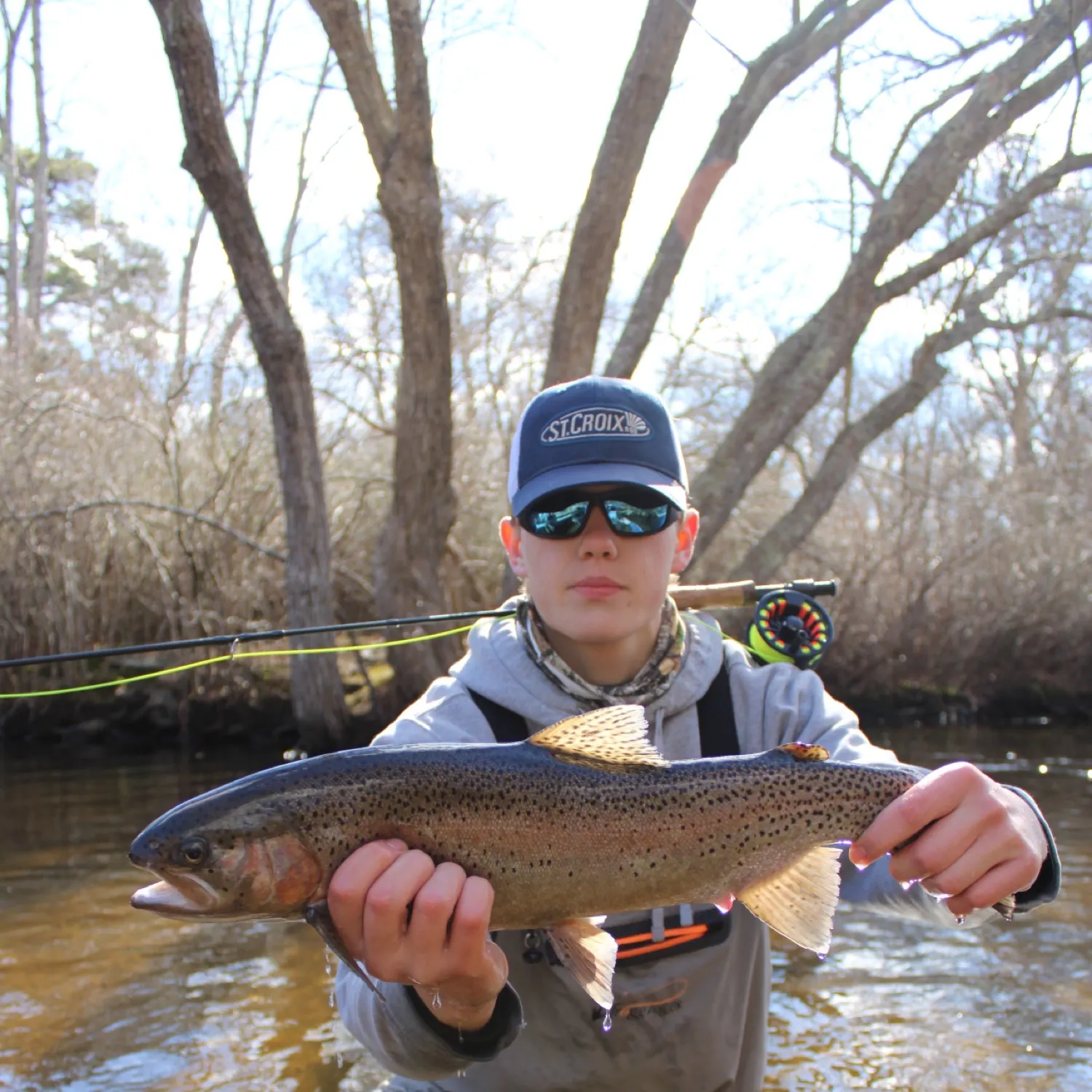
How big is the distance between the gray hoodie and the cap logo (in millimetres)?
589

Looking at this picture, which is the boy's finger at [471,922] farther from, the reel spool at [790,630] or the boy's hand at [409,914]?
the reel spool at [790,630]

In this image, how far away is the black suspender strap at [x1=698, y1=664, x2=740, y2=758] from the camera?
287 centimetres

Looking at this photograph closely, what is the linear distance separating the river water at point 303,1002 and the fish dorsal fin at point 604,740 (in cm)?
294

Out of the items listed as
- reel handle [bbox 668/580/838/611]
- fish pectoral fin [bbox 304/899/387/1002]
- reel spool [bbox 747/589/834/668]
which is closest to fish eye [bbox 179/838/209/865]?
fish pectoral fin [bbox 304/899/387/1002]

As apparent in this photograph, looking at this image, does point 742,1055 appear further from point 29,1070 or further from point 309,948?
point 309,948

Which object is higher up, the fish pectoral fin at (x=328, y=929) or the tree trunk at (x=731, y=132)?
the tree trunk at (x=731, y=132)

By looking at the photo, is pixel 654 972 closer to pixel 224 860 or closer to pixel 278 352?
pixel 224 860

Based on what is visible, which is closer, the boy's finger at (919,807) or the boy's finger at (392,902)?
the boy's finger at (392,902)

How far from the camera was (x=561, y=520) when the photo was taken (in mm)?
2803

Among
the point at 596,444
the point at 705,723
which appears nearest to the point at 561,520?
the point at 596,444

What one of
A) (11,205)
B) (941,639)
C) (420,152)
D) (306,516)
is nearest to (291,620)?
(306,516)

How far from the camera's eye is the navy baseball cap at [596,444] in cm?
279

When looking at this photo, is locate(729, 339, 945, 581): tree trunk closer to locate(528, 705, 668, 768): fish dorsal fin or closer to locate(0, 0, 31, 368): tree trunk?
locate(528, 705, 668, 768): fish dorsal fin

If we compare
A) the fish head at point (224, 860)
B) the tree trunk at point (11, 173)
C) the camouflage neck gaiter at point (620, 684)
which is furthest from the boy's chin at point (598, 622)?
the tree trunk at point (11, 173)
